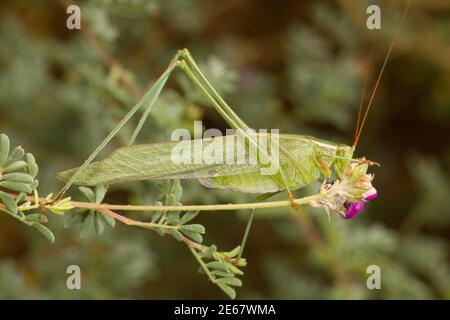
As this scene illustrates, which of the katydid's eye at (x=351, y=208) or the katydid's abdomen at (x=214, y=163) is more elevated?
the katydid's abdomen at (x=214, y=163)

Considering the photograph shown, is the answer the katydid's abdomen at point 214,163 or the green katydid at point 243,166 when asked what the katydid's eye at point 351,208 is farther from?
the katydid's abdomen at point 214,163

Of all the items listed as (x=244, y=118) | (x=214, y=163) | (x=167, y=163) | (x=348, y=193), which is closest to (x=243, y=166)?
(x=214, y=163)

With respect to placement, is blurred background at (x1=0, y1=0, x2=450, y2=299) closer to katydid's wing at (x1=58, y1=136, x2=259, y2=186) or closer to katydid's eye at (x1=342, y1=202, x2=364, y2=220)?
katydid's wing at (x1=58, y1=136, x2=259, y2=186)

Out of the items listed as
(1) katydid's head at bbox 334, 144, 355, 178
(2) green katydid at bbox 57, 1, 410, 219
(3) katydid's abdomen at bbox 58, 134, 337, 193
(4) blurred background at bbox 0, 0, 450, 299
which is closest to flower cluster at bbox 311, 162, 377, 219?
(2) green katydid at bbox 57, 1, 410, 219

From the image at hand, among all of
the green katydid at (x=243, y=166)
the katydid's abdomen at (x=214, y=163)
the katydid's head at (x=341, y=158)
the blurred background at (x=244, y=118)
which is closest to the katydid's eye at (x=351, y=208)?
the green katydid at (x=243, y=166)

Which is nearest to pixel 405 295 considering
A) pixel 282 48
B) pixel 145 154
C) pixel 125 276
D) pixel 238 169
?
pixel 125 276

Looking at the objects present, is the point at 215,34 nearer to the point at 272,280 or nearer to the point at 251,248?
the point at 251,248
